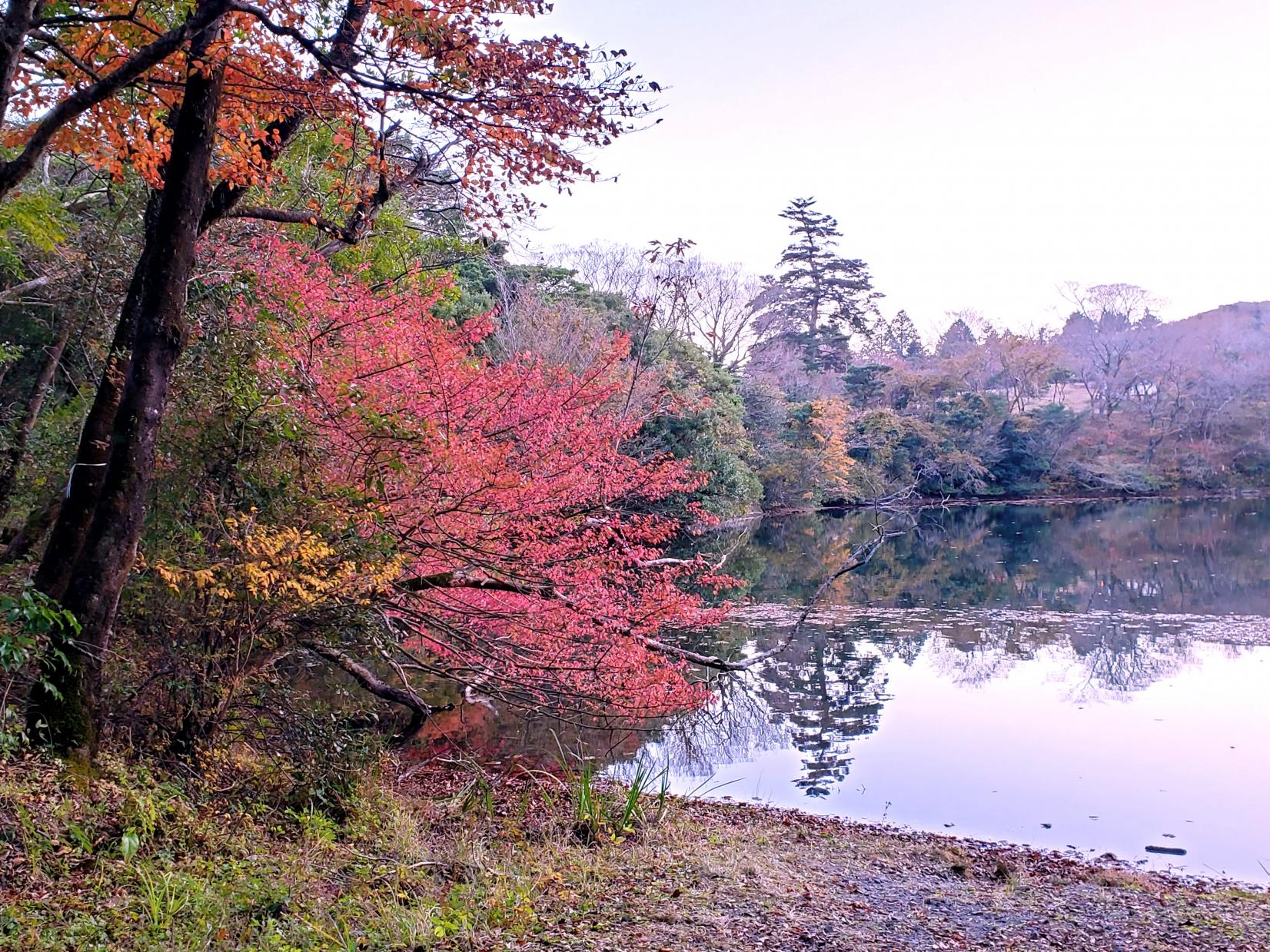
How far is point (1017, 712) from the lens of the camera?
12.9 m

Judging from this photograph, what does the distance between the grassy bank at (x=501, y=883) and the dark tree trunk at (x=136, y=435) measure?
400 millimetres

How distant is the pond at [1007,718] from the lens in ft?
31.0

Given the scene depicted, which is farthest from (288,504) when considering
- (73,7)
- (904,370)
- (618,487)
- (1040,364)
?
(1040,364)

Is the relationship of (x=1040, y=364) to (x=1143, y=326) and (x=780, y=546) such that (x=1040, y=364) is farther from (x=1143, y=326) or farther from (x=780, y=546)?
(x=780, y=546)

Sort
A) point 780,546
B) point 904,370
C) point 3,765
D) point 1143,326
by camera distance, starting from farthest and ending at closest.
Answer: point 1143,326 < point 904,370 < point 780,546 < point 3,765

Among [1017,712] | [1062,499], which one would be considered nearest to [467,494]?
[1017,712]

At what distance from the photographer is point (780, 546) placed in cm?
3052

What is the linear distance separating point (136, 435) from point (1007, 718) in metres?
11.8

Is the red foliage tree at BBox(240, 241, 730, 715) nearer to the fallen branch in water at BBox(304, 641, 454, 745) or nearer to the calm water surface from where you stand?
the fallen branch in water at BBox(304, 641, 454, 745)

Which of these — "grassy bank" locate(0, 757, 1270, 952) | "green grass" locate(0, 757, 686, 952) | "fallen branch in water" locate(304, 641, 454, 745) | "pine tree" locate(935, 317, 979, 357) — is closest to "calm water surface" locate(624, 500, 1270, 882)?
"grassy bank" locate(0, 757, 1270, 952)

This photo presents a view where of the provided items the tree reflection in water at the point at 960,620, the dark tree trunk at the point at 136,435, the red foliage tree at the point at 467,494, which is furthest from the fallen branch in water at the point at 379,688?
the tree reflection in water at the point at 960,620

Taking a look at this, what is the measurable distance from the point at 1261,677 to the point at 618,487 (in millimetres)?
10793

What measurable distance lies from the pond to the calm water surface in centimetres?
3

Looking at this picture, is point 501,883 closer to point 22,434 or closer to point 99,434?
point 99,434
